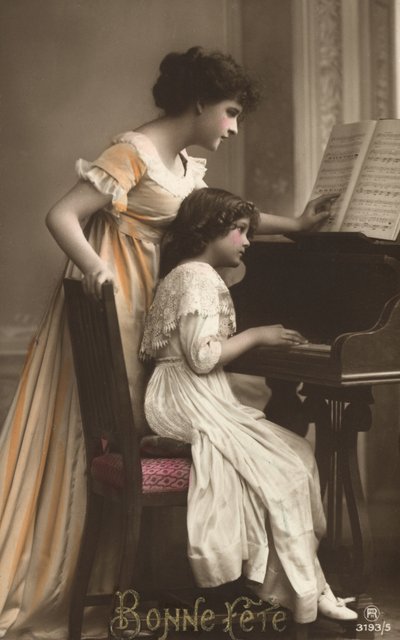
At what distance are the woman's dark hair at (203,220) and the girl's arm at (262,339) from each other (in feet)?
0.97

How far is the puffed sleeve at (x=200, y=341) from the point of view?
10.0 ft

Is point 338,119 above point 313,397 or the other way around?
above

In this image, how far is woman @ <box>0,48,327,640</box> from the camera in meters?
3.28

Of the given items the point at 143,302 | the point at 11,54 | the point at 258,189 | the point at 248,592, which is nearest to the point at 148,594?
the point at 248,592

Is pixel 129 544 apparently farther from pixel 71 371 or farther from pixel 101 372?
pixel 71 371

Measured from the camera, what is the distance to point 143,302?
3.31 m

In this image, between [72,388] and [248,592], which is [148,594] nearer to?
[248,592]

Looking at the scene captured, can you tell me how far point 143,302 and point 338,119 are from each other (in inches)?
54.3

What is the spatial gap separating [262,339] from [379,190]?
0.58 meters

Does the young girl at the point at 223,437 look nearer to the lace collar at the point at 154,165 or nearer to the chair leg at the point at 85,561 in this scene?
the lace collar at the point at 154,165

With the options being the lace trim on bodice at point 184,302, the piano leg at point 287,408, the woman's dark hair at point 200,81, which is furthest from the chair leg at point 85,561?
the woman's dark hair at point 200,81

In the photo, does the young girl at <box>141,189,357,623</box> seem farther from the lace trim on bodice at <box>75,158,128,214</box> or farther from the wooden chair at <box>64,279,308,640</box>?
the lace trim on bodice at <box>75,158,128,214</box>

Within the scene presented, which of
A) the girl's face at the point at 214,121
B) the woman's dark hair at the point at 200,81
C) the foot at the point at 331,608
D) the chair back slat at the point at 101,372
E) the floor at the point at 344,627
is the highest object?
the woman's dark hair at the point at 200,81

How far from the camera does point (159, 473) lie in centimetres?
292
